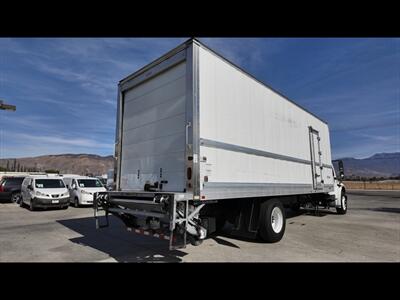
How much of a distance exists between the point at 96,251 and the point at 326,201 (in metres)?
9.72

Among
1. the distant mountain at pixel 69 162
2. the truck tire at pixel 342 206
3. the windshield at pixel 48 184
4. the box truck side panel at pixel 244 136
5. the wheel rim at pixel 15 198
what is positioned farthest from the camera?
the distant mountain at pixel 69 162

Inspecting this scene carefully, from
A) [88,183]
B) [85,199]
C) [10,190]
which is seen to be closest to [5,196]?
[10,190]

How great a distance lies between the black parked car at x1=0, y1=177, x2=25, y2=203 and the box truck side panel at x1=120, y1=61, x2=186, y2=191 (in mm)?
14394

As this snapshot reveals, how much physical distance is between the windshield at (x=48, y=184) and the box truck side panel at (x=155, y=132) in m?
9.28

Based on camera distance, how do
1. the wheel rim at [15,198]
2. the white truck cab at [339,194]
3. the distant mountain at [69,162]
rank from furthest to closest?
1. the distant mountain at [69,162]
2. the wheel rim at [15,198]
3. the white truck cab at [339,194]

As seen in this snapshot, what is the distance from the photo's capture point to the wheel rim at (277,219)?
6.41m

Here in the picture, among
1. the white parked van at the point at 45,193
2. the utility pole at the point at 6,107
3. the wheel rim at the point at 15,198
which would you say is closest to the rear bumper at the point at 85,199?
the white parked van at the point at 45,193

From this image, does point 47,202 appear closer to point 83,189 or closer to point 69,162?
point 83,189

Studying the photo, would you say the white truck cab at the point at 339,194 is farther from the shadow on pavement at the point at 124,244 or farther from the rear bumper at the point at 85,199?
the rear bumper at the point at 85,199

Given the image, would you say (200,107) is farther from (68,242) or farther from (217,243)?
(68,242)

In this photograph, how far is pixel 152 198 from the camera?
448 cm

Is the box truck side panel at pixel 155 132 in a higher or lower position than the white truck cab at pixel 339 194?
higher

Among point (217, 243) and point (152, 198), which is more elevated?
point (152, 198)
